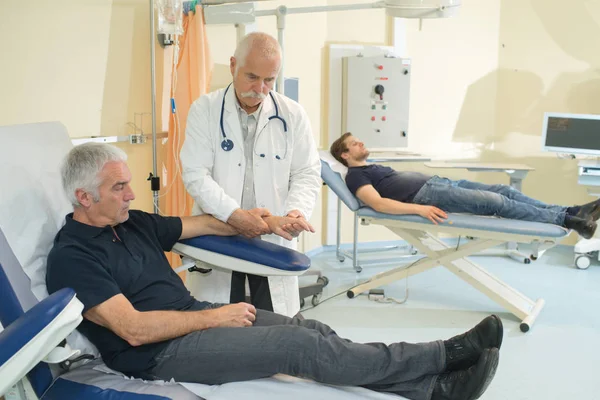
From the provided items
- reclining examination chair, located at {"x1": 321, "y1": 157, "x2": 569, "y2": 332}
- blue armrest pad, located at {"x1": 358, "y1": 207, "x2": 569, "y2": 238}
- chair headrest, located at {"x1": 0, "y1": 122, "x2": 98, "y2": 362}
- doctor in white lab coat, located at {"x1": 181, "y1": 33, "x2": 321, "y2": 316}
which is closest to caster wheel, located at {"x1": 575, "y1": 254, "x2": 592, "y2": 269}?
reclining examination chair, located at {"x1": 321, "y1": 157, "x2": 569, "y2": 332}

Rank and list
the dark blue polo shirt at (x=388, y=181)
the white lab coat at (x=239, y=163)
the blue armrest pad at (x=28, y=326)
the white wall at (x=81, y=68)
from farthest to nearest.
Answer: the dark blue polo shirt at (x=388, y=181) → the white wall at (x=81, y=68) → the white lab coat at (x=239, y=163) → the blue armrest pad at (x=28, y=326)

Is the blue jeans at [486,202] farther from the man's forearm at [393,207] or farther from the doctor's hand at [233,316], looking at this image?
the doctor's hand at [233,316]

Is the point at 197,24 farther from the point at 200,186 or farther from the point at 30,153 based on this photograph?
the point at 30,153

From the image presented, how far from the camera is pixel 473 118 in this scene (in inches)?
194

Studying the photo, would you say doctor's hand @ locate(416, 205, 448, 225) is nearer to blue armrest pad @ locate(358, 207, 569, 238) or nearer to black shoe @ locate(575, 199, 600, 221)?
blue armrest pad @ locate(358, 207, 569, 238)

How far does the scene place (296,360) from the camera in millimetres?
1591

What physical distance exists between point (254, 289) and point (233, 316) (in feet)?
1.29

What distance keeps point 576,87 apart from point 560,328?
7.13 feet

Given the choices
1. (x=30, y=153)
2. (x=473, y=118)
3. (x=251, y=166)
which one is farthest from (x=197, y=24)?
(x=473, y=118)

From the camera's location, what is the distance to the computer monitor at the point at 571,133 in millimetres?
4246

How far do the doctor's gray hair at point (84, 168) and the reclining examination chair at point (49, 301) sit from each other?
0.47 ft

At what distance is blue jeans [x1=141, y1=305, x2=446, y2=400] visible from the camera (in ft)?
5.22

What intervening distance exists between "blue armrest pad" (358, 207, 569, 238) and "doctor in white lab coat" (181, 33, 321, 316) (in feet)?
3.32

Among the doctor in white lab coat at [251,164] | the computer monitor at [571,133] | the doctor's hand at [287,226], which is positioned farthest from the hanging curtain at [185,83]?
the computer monitor at [571,133]
